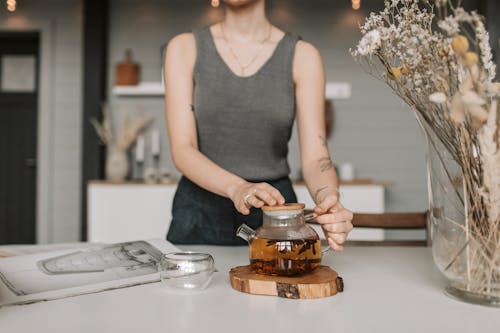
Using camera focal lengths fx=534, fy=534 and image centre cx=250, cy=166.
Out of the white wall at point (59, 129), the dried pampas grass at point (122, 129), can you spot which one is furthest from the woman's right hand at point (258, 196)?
the white wall at point (59, 129)

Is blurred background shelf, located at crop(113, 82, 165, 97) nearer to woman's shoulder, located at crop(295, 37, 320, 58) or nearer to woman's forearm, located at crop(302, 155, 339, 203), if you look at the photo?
woman's shoulder, located at crop(295, 37, 320, 58)

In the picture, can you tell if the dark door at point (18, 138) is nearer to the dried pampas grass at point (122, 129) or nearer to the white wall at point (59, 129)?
the white wall at point (59, 129)

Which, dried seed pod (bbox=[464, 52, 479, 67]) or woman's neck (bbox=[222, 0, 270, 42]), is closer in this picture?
dried seed pod (bbox=[464, 52, 479, 67])

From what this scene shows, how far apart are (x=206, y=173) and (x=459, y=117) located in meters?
0.71

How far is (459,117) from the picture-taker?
0.73 meters

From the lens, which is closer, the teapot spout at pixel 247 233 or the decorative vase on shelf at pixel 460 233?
the decorative vase on shelf at pixel 460 233

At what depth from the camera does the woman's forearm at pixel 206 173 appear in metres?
1.18

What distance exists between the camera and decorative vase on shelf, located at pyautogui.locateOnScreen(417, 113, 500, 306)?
30.5 inches

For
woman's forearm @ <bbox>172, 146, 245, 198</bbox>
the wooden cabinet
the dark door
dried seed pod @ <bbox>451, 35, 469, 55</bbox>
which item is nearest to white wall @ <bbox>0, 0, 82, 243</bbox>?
the dark door

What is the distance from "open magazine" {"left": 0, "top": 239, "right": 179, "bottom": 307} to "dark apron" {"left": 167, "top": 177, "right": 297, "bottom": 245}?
0.32 metres

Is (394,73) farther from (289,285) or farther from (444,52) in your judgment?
(289,285)

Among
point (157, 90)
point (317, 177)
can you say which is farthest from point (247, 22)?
point (157, 90)

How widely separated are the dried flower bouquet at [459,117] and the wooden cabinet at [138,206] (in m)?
3.00

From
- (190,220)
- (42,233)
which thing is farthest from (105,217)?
(190,220)
